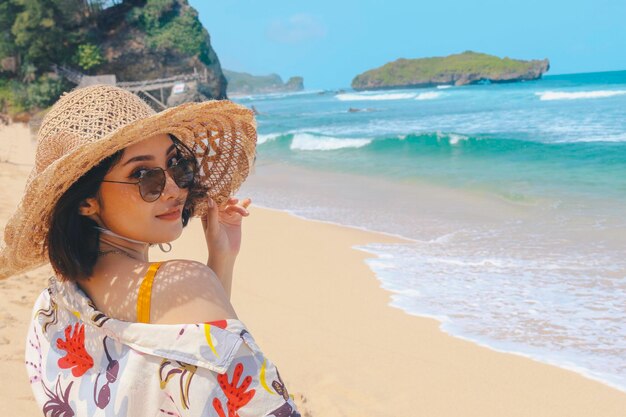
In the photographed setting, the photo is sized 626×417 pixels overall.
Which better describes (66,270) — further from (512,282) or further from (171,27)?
(171,27)

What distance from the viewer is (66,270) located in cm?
141

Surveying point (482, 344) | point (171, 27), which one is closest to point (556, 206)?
point (482, 344)

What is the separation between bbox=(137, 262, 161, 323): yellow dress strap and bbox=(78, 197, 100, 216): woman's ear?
34 cm

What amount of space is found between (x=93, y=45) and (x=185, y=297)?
33827 mm

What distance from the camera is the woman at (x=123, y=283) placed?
121 centimetres

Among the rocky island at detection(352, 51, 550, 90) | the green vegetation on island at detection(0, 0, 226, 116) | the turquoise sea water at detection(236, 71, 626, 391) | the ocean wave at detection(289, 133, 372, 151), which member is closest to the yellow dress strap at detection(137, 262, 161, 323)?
the turquoise sea water at detection(236, 71, 626, 391)

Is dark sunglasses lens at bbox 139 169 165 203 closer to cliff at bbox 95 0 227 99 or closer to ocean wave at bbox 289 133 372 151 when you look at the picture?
ocean wave at bbox 289 133 372 151

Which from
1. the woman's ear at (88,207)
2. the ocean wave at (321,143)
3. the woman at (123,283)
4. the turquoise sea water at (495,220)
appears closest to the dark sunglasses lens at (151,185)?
the woman at (123,283)

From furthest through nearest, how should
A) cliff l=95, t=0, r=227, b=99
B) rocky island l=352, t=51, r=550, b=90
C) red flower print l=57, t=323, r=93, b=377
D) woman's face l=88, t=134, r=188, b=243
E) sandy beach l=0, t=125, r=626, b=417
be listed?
rocky island l=352, t=51, r=550, b=90, cliff l=95, t=0, r=227, b=99, sandy beach l=0, t=125, r=626, b=417, woman's face l=88, t=134, r=188, b=243, red flower print l=57, t=323, r=93, b=377

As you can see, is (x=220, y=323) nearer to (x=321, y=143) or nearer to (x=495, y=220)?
(x=495, y=220)

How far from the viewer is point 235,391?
1.21 meters

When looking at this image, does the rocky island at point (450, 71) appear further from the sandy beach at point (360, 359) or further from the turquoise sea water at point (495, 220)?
the sandy beach at point (360, 359)

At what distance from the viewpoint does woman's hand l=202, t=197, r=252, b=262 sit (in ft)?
6.15

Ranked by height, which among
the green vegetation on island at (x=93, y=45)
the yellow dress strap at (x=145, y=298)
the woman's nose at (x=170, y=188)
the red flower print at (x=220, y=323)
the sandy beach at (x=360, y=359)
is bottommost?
the sandy beach at (x=360, y=359)
